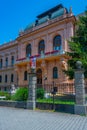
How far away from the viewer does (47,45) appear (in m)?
Answer: 34.6

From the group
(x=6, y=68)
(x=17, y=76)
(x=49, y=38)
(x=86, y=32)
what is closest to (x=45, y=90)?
(x=86, y=32)

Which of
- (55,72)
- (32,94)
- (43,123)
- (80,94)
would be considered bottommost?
(43,123)

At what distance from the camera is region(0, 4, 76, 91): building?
31.3 m

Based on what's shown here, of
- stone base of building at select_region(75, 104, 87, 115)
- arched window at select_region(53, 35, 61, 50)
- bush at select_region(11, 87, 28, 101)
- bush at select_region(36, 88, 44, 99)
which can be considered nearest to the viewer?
stone base of building at select_region(75, 104, 87, 115)

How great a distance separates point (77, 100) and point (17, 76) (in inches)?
1240

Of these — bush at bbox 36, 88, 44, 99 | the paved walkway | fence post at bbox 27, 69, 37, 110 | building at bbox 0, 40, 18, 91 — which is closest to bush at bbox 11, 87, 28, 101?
bush at bbox 36, 88, 44, 99

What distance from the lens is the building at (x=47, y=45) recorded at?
31266 millimetres

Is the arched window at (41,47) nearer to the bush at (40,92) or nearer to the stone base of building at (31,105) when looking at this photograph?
the bush at (40,92)

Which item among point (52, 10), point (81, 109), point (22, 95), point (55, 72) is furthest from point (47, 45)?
point (81, 109)

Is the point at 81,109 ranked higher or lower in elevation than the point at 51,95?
lower

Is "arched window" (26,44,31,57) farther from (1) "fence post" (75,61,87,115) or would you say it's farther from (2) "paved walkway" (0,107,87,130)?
(2) "paved walkway" (0,107,87,130)

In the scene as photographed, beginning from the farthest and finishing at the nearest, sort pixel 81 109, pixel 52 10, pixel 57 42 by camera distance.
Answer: pixel 52 10 → pixel 57 42 → pixel 81 109

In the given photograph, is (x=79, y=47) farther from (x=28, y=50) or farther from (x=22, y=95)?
(x=28, y=50)

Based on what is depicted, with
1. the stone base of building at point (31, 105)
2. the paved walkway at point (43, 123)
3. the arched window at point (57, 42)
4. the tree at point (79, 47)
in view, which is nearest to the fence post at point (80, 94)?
the paved walkway at point (43, 123)
